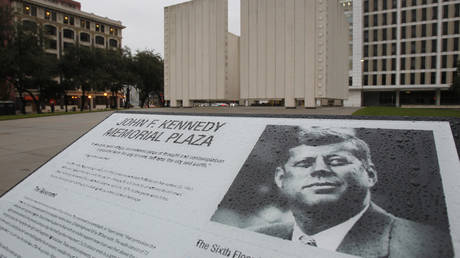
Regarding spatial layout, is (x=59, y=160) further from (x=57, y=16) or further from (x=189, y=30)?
(x=57, y=16)

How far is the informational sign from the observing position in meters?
1.52

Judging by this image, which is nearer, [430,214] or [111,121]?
[430,214]

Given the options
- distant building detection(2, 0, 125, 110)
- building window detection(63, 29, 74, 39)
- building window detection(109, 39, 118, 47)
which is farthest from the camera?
building window detection(109, 39, 118, 47)

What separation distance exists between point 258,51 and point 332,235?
Result: 13.3 metres

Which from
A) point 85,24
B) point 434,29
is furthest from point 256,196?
point 85,24

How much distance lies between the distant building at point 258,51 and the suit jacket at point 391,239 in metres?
12.7

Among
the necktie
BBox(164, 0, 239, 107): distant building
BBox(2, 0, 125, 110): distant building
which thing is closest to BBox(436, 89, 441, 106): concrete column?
BBox(164, 0, 239, 107): distant building

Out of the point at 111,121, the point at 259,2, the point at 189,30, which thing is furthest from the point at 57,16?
the point at 111,121

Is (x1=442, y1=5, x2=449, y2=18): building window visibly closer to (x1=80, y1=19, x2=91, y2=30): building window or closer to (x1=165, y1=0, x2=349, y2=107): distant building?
(x1=165, y1=0, x2=349, y2=107): distant building

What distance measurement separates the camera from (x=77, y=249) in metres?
2.00

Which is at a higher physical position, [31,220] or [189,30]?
[189,30]

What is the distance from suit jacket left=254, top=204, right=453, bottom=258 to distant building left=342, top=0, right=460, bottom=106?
53.4 m

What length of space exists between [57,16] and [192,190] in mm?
66444

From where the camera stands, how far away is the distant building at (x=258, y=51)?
1338 centimetres
